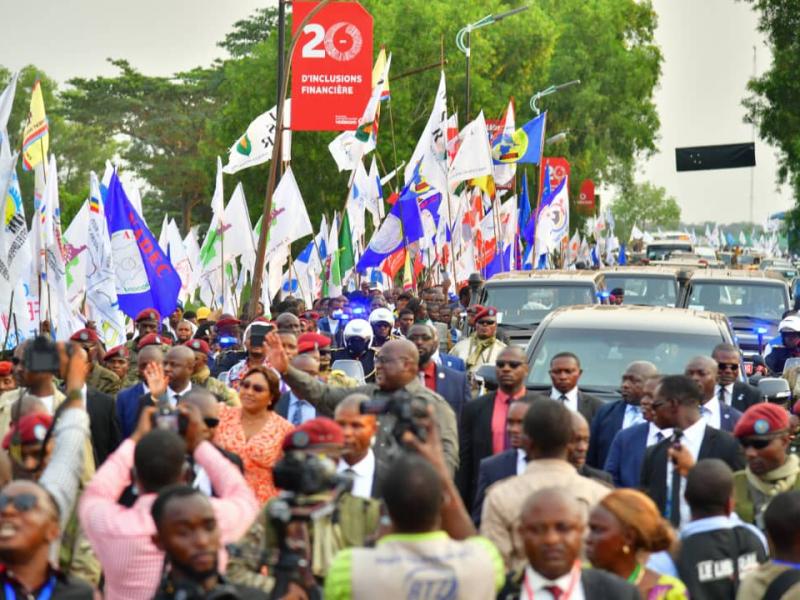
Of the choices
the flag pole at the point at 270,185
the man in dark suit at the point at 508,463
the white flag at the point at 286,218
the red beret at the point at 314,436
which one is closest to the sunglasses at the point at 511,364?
the man in dark suit at the point at 508,463

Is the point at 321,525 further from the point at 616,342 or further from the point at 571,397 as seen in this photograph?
the point at 616,342

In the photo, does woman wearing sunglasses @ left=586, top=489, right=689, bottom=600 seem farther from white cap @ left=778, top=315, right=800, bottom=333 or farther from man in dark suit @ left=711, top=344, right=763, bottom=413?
white cap @ left=778, top=315, right=800, bottom=333

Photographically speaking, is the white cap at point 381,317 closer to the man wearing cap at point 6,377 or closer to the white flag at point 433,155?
the man wearing cap at point 6,377

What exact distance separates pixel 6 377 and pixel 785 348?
747 cm

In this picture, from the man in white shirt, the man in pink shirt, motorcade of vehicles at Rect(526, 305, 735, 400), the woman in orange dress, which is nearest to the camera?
the man in pink shirt

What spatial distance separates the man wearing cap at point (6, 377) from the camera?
A: 11430 millimetres

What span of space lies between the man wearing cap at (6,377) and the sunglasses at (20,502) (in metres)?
5.83

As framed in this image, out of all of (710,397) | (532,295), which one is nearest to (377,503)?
(710,397)

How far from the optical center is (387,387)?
8.85 m

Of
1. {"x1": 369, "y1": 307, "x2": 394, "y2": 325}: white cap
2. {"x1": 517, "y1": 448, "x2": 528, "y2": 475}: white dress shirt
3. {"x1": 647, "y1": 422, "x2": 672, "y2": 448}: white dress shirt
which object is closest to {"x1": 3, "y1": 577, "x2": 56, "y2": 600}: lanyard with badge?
{"x1": 517, "y1": 448, "x2": 528, "y2": 475}: white dress shirt

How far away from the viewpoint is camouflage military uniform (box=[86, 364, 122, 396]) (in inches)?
477

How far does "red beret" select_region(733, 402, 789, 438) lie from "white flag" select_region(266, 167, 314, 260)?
52.6 ft

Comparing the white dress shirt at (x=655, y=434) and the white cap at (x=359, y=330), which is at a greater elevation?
the white cap at (x=359, y=330)

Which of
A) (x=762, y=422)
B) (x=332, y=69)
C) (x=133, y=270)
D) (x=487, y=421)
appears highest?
(x=332, y=69)
